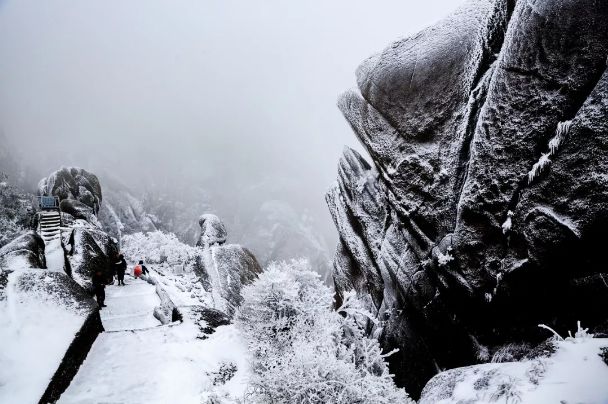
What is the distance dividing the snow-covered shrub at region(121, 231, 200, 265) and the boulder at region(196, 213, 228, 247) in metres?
1.59

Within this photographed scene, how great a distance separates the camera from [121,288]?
59.1 feet

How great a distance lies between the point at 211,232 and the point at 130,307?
56.3 ft

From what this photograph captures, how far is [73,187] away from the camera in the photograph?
1284 inches

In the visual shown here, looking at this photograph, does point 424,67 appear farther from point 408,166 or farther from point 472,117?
point 408,166

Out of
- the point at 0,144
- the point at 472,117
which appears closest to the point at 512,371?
the point at 472,117

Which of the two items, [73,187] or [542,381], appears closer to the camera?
[542,381]

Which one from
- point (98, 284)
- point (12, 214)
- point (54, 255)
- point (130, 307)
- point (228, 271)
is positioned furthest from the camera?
point (12, 214)

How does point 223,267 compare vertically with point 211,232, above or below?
below

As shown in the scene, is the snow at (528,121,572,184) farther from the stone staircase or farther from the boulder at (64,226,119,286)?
the stone staircase

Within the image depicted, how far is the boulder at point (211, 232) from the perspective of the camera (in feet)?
102

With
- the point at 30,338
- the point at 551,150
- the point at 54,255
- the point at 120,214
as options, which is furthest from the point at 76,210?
the point at 120,214

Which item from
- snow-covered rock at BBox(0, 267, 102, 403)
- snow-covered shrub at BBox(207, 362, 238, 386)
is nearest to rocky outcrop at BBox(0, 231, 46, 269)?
snow-covered rock at BBox(0, 267, 102, 403)

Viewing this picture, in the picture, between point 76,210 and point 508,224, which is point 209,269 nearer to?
point 76,210

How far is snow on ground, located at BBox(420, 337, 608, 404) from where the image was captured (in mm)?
4387
